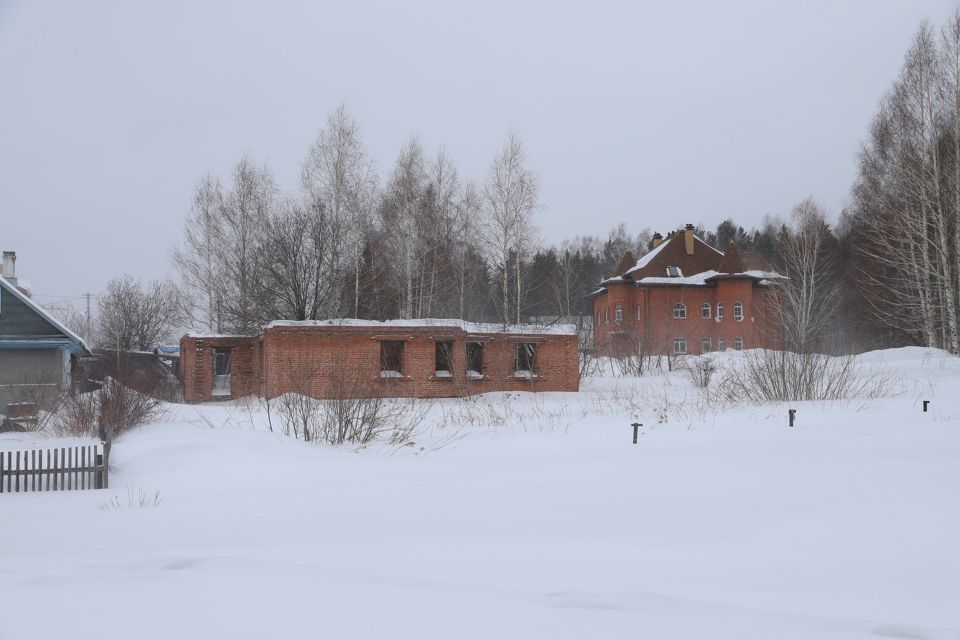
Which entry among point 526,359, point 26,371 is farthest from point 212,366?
point 526,359

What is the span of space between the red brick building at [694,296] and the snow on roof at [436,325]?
15332 mm

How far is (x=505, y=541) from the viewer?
19.0 feet

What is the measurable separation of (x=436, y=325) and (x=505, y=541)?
18.0 meters

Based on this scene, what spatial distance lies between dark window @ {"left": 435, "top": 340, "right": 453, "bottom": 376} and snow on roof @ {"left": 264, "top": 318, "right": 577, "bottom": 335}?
75 cm

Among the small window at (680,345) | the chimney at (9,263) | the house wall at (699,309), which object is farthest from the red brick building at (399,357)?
the small window at (680,345)

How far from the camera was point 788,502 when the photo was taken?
6727 millimetres

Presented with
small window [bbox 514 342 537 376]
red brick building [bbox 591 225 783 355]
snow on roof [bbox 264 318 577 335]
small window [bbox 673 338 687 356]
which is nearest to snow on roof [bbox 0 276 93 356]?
snow on roof [bbox 264 318 577 335]

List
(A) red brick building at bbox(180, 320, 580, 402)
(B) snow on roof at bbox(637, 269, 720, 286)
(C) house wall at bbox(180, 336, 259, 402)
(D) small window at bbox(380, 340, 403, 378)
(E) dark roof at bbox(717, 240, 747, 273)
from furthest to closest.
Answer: (B) snow on roof at bbox(637, 269, 720, 286) < (E) dark roof at bbox(717, 240, 747, 273) < (C) house wall at bbox(180, 336, 259, 402) < (D) small window at bbox(380, 340, 403, 378) < (A) red brick building at bbox(180, 320, 580, 402)

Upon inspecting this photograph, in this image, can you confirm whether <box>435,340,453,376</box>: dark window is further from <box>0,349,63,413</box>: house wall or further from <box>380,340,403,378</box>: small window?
<box>0,349,63,413</box>: house wall

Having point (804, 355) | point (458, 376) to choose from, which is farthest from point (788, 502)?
point (458, 376)

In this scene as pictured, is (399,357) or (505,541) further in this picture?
(399,357)

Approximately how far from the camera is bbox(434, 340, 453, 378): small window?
79.6ft

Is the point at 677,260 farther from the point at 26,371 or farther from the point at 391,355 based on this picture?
the point at 26,371

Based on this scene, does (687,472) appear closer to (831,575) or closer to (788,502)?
(788,502)
